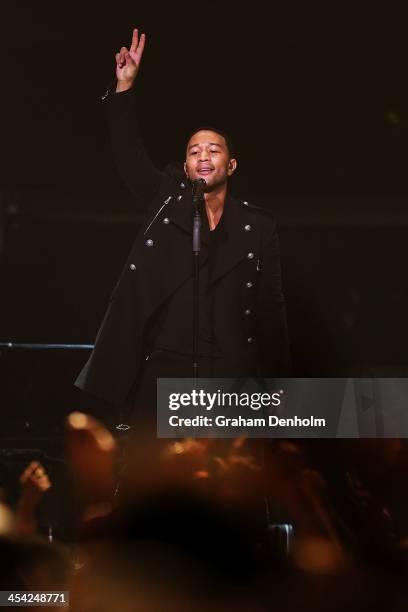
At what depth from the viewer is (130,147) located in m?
3.14

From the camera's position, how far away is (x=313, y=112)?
14.0 ft

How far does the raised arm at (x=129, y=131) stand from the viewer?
3.08 metres

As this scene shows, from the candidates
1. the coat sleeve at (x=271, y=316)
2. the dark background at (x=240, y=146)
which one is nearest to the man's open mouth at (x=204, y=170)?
the coat sleeve at (x=271, y=316)

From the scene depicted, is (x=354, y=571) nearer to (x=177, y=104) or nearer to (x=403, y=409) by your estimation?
(x=403, y=409)

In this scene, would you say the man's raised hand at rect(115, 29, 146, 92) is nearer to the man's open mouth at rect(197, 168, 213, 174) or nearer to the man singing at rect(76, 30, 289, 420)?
the man singing at rect(76, 30, 289, 420)

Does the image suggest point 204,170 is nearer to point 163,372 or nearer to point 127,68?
point 127,68

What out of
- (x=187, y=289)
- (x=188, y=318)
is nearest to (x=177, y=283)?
(x=187, y=289)

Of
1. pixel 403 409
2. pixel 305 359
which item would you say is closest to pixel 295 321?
pixel 305 359

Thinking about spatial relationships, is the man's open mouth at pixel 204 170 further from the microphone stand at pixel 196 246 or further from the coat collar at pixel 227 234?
the microphone stand at pixel 196 246

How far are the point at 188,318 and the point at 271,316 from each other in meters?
0.38

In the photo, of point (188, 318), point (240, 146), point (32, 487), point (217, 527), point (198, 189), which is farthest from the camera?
point (240, 146)

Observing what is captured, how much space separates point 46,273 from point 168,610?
8.69 feet

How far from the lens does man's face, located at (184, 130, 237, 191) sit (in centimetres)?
307

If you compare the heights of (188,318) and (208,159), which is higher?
(208,159)
